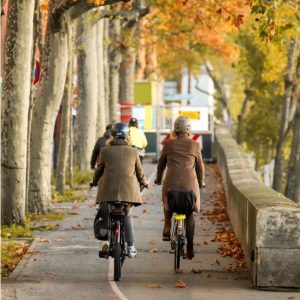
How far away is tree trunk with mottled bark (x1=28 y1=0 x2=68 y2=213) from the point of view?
25.2 m

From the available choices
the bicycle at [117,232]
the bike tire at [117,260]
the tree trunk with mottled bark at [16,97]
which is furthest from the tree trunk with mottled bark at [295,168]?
the bike tire at [117,260]

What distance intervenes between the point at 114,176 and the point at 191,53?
53838 millimetres

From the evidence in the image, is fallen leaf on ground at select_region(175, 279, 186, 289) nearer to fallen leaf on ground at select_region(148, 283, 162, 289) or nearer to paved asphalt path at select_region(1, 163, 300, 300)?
paved asphalt path at select_region(1, 163, 300, 300)

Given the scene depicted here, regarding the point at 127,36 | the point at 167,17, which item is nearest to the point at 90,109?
the point at 127,36

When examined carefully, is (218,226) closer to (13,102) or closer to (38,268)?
(13,102)

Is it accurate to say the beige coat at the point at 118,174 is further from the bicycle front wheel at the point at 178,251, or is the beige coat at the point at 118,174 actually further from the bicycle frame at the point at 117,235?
the bicycle front wheel at the point at 178,251

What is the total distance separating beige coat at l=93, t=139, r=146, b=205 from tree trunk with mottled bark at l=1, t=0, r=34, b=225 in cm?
510

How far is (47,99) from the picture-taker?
25.3 metres

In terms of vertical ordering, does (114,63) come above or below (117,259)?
above

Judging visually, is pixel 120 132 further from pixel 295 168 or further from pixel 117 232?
pixel 295 168

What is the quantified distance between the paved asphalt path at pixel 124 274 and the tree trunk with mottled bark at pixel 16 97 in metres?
1.10

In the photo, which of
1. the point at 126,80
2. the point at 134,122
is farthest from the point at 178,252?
the point at 126,80

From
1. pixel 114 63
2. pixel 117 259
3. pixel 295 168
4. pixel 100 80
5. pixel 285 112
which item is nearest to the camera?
pixel 117 259

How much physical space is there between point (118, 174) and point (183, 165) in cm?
104
